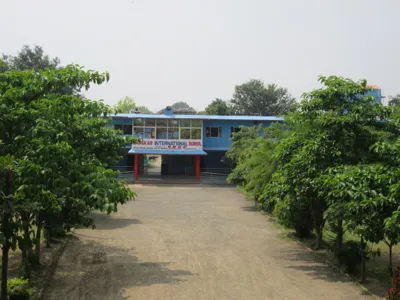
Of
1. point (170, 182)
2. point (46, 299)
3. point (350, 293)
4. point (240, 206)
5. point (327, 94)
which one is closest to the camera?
point (46, 299)

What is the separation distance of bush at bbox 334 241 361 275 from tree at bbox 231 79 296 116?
50557 millimetres

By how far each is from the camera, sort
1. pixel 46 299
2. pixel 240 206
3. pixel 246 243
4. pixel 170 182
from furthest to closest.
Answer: pixel 170 182, pixel 240 206, pixel 246 243, pixel 46 299

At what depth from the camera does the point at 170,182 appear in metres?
36.0

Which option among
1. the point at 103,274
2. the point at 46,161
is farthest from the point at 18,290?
the point at 103,274

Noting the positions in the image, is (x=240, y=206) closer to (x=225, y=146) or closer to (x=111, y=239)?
(x=111, y=239)

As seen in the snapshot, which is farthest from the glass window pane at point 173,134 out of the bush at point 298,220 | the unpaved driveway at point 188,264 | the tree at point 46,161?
the tree at point 46,161

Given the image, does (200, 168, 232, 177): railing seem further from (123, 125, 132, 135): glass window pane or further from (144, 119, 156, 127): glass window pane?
(123, 125, 132, 135): glass window pane

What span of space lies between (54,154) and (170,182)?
27.8 m

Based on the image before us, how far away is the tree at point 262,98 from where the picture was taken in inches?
2435

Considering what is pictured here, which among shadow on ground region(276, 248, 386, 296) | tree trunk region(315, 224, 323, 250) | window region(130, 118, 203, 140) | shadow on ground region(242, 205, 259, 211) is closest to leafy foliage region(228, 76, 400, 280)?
shadow on ground region(276, 248, 386, 296)

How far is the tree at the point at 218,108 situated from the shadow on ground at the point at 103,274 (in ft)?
153

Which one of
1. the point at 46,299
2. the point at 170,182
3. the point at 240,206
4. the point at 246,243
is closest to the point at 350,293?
the point at 246,243

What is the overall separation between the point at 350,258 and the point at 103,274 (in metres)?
6.33

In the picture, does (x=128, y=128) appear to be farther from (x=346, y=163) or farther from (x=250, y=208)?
(x=346, y=163)
